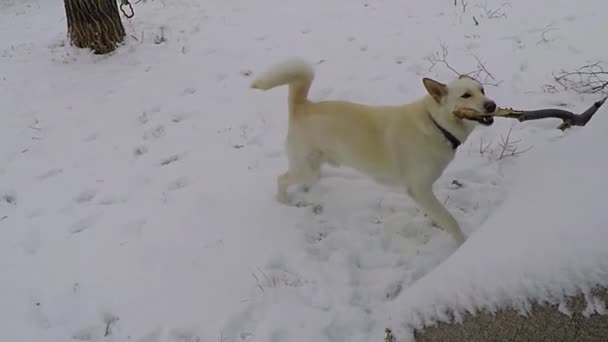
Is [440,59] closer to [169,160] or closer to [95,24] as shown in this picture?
[169,160]

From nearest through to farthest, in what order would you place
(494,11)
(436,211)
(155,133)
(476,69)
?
(436,211) < (155,133) < (476,69) < (494,11)

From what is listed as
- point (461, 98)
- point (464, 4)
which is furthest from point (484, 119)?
point (464, 4)

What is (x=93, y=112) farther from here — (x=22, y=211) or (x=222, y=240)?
(x=222, y=240)

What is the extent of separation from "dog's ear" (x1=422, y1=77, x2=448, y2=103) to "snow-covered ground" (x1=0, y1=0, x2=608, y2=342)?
54cm

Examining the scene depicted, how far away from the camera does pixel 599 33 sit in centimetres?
423

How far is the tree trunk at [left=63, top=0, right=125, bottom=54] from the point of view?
5.21 metres

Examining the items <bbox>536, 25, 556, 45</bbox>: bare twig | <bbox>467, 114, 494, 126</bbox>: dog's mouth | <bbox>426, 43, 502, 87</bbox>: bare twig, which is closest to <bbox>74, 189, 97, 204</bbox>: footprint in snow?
<bbox>467, 114, 494, 126</bbox>: dog's mouth

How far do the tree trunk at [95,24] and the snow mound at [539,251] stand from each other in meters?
4.72

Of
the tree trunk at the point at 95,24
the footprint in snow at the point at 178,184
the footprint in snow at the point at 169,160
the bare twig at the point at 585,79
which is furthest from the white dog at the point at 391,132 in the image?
the tree trunk at the point at 95,24

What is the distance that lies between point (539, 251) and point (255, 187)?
215 centimetres

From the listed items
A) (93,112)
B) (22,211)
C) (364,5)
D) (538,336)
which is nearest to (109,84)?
(93,112)

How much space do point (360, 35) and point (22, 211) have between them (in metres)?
3.50

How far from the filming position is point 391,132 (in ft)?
8.46

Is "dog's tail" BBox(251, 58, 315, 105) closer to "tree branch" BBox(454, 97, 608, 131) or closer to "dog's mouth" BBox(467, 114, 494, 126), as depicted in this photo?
"dog's mouth" BBox(467, 114, 494, 126)
